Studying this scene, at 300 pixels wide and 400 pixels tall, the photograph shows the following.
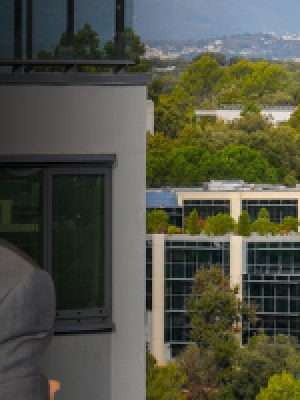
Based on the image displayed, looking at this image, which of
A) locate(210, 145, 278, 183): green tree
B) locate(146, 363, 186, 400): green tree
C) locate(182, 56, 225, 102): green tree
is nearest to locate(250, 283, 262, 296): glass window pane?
locate(146, 363, 186, 400): green tree

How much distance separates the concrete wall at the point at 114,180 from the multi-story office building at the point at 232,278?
1345 cm

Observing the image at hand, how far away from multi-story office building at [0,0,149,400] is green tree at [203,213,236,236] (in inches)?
536

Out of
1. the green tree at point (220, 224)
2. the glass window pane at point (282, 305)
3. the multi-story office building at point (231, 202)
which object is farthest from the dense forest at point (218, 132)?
the glass window pane at point (282, 305)

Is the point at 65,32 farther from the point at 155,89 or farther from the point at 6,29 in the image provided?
the point at 155,89

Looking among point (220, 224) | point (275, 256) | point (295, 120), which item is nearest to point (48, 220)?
point (220, 224)

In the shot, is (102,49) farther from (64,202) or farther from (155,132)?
(155,132)

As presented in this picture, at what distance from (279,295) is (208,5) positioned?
7.94m

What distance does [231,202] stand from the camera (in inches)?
643

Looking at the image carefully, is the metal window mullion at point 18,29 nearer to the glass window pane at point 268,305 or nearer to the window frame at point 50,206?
the window frame at point 50,206

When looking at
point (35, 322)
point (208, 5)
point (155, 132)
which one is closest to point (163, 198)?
point (155, 132)

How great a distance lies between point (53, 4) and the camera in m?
2.40

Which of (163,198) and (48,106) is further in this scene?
(163,198)

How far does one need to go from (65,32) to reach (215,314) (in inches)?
550

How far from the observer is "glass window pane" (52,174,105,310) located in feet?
7.54
